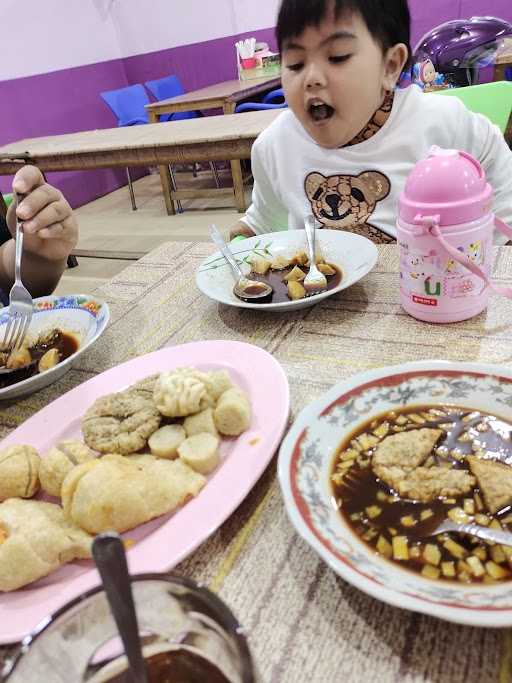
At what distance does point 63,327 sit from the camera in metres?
1.11

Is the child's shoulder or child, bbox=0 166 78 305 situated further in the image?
the child's shoulder

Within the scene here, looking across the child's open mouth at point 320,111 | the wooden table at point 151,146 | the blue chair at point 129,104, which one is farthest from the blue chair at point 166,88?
the child's open mouth at point 320,111

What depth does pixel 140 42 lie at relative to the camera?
265 inches

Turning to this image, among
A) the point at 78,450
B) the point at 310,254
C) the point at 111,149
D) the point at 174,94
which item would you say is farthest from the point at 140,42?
the point at 78,450

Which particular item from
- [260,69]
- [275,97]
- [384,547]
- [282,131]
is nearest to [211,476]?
[384,547]

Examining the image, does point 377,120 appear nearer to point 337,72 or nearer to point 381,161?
point 381,161

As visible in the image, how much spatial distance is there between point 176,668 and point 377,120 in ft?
4.88

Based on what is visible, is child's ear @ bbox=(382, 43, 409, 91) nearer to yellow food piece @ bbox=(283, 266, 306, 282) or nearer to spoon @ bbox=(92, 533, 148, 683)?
yellow food piece @ bbox=(283, 266, 306, 282)

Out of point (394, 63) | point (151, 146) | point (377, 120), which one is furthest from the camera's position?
Answer: point (151, 146)

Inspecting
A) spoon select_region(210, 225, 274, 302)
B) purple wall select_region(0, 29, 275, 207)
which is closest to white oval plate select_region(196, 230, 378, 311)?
spoon select_region(210, 225, 274, 302)

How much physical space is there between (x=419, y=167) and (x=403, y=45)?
73 centimetres

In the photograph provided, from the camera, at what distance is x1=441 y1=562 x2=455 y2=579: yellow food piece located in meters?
0.46

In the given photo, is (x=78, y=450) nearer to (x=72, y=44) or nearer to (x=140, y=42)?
(x=72, y=44)

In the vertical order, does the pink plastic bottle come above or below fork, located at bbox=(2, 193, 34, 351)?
above
